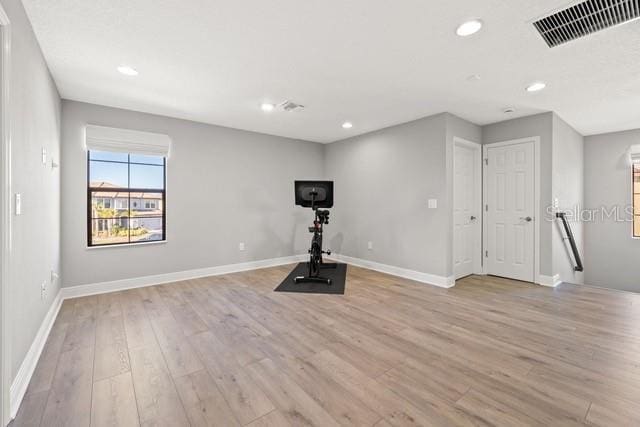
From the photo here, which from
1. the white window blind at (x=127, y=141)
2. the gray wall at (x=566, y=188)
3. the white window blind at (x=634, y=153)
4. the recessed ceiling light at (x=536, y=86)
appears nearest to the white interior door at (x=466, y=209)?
the gray wall at (x=566, y=188)

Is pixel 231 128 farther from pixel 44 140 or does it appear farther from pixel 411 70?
pixel 411 70

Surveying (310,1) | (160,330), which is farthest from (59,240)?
(310,1)

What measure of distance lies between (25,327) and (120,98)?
2.72 m

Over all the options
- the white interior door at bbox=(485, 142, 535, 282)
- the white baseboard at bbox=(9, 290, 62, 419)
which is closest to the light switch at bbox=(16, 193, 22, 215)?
the white baseboard at bbox=(9, 290, 62, 419)

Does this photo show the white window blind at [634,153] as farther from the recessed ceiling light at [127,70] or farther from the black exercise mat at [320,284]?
the recessed ceiling light at [127,70]

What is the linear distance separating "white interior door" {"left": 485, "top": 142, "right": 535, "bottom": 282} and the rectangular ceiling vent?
91.4 inches

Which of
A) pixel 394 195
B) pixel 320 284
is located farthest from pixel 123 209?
pixel 394 195

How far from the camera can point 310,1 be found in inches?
71.0

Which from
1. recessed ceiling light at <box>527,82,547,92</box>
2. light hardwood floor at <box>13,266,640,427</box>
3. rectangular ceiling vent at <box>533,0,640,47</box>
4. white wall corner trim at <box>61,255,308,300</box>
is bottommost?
light hardwood floor at <box>13,266,640,427</box>

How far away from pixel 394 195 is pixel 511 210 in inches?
69.1

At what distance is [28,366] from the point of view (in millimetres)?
1886

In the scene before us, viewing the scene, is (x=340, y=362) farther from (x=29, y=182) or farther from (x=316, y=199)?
(x=316, y=199)

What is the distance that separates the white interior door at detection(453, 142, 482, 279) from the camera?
4219 mm

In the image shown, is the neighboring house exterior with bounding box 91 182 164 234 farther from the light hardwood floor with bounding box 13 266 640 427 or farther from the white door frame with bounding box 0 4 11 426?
the white door frame with bounding box 0 4 11 426
